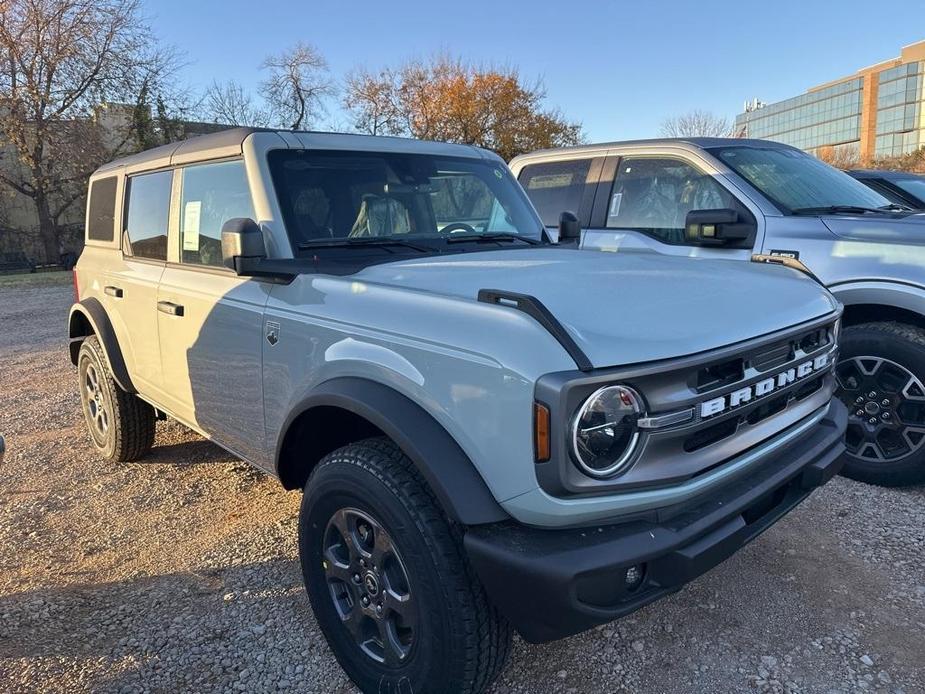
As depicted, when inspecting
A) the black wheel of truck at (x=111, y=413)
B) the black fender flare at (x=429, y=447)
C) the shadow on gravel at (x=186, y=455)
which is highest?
the black fender flare at (x=429, y=447)

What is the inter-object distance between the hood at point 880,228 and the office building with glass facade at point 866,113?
54.1 metres

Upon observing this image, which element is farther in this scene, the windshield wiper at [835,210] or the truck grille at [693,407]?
the windshield wiper at [835,210]

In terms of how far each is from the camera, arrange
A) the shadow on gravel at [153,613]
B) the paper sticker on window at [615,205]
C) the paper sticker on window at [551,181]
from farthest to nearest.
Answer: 1. the paper sticker on window at [551,181]
2. the paper sticker on window at [615,205]
3. the shadow on gravel at [153,613]

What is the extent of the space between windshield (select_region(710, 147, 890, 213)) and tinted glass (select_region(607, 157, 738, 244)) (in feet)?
0.71

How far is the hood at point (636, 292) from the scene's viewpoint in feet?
6.40

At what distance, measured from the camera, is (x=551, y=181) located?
5.84 meters

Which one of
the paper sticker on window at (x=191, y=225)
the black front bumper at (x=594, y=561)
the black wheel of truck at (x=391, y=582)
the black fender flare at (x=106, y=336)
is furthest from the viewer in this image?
the black fender flare at (x=106, y=336)

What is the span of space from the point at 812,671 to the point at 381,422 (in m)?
1.86

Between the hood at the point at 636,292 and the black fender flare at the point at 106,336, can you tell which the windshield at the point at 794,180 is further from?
the black fender flare at the point at 106,336

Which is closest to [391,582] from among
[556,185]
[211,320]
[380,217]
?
[211,320]

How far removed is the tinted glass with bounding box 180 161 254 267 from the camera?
3.19 metres

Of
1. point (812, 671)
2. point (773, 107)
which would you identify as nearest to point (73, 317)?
point (812, 671)

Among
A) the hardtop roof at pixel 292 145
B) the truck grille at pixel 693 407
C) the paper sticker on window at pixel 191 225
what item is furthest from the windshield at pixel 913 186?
the paper sticker on window at pixel 191 225

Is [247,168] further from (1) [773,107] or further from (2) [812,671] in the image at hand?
(1) [773,107]
